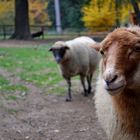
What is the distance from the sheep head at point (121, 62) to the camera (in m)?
3.77

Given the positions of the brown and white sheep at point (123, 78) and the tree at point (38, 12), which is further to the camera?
the tree at point (38, 12)

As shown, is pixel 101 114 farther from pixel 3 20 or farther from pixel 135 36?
pixel 3 20

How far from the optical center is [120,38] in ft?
13.2

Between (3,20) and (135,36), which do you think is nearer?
(135,36)

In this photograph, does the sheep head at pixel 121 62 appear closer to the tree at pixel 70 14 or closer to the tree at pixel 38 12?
the tree at pixel 70 14

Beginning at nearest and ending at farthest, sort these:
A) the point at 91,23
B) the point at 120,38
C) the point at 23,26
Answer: the point at 120,38 < the point at 23,26 < the point at 91,23

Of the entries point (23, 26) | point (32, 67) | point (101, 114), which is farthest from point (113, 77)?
point (23, 26)

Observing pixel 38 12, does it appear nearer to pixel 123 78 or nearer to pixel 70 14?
pixel 70 14

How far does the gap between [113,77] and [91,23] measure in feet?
122

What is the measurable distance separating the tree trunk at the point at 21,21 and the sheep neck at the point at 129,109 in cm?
2768

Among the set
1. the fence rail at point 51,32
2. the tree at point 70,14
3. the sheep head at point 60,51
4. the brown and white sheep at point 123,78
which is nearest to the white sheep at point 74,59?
the sheep head at point 60,51

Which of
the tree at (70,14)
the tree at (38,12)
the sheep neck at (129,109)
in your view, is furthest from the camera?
the tree at (38,12)

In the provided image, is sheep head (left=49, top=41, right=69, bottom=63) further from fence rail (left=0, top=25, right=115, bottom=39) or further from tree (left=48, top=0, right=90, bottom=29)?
tree (left=48, top=0, right=90, bottom=29)

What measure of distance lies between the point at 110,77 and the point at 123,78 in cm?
14
